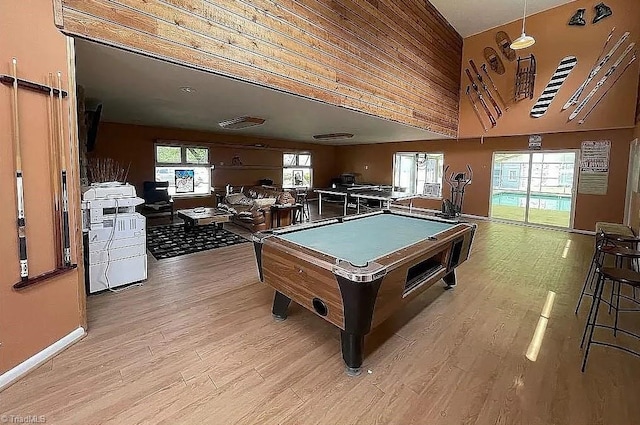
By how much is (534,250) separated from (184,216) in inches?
255

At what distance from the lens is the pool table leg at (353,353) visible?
205 cm

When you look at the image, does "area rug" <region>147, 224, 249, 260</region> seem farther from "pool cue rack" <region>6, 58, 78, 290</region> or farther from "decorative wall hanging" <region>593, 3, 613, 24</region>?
"decorative wall hanging" <region>593, 3, 613, 24</region>

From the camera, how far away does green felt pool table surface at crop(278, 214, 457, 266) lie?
2375 millimetres

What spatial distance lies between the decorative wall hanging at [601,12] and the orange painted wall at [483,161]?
7.32 ft

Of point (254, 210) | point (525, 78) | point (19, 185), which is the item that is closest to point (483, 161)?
point (525, 78)

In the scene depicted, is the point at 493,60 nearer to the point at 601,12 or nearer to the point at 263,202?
the point at 601,12

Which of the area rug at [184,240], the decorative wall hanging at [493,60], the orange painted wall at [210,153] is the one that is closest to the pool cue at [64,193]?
the area rug at [184,240]

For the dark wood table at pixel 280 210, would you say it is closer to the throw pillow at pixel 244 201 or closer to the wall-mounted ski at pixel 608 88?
the throw pillow at pixel 244 201

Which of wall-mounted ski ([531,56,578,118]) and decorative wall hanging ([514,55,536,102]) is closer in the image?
wall-mounted ski ([531,56,578,118])

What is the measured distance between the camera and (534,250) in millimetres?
5328

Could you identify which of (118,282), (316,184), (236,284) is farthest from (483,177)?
(118,282)

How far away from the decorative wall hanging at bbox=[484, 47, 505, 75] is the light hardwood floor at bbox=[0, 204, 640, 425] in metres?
6.21

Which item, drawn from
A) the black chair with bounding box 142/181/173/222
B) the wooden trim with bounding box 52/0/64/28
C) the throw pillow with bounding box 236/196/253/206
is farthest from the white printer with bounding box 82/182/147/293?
the black chair with bounding box 142/181/173/222

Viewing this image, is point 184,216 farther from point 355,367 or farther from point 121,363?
point 355,367
